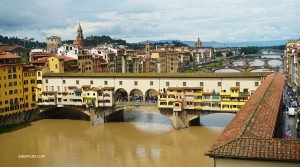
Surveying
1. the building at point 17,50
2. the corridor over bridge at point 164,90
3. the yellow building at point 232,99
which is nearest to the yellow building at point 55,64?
the corridor over bridge at point 164,90

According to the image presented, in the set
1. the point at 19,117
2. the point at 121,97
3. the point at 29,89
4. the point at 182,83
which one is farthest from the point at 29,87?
the point at 182,83

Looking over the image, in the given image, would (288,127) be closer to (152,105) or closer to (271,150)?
(152,105)

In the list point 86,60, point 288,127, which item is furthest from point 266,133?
point 86,60

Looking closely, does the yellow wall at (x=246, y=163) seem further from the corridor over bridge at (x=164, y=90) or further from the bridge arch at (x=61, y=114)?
the bridge arch at (x=61, y=114)

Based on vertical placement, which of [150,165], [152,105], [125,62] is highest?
[125,62]

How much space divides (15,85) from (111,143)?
11.7 m

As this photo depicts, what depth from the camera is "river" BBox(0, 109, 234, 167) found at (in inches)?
858

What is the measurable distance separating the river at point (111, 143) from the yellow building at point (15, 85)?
6.30 ft

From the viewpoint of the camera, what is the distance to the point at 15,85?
31938 millimetres

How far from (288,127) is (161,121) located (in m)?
11.4

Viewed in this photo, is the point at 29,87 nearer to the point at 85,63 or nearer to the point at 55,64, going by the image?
the point at 55,64

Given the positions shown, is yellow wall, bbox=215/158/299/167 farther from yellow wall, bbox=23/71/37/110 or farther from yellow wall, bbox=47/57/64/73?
yellow wall, bbox=47/57/64/73

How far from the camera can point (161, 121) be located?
107 ft

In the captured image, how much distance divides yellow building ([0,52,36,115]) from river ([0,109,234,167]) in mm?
Answer: 1921
